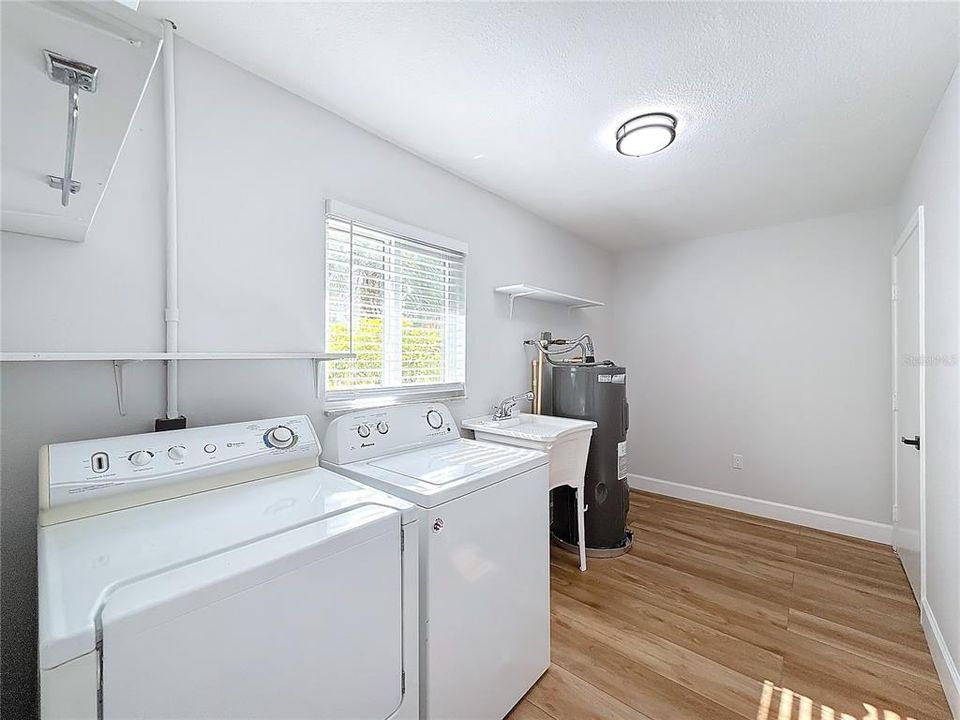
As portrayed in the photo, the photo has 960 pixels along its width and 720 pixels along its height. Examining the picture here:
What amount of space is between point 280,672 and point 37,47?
111cm

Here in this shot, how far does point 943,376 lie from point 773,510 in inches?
81.0

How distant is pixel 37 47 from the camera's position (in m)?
0.52

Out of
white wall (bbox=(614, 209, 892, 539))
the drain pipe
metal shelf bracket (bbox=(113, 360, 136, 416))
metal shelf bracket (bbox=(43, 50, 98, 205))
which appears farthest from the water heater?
metal shelf bracket (bbox=(43, 50, 98, 205))

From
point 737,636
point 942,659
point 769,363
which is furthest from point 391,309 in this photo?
point 769,363

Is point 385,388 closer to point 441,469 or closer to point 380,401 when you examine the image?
point 380,401

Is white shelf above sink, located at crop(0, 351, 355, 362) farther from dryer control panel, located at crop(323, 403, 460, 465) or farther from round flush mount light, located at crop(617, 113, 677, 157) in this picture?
round flush mount light, located at crop(617, 113, 677, 157)

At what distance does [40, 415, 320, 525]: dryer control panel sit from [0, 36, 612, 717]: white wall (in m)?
0.19

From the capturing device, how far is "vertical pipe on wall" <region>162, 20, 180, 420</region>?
1402mm

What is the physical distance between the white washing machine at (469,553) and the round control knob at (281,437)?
22cm

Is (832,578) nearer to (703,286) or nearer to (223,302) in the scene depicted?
(703,286)

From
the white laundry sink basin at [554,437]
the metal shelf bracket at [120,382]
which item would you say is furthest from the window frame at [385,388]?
the metal shelf bracket at [120,382]

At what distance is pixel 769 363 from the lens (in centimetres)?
341

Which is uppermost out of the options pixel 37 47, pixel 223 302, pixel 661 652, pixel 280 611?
→ pixel 37 47

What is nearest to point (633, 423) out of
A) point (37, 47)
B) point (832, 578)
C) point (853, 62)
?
point (832, 578)
